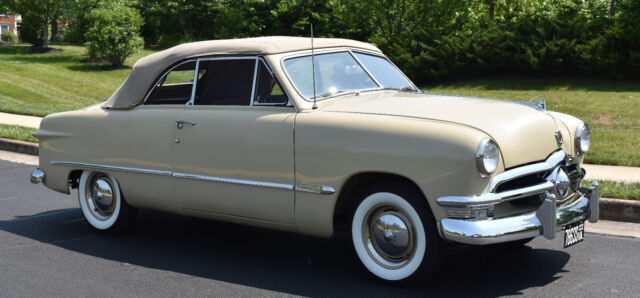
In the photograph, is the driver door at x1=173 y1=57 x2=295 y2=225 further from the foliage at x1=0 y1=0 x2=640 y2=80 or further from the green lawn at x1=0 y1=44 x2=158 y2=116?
the foliage at x1=0 y1=0 x2=640 y2=80

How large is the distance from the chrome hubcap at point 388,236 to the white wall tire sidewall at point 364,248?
0.03 m

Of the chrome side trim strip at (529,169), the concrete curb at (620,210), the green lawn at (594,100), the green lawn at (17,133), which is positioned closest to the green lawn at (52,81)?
the green lawn at (17,133)

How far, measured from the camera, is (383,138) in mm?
4852

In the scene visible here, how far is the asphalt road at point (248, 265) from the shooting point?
503 cm

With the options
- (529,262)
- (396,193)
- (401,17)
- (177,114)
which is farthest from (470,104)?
(401,17)

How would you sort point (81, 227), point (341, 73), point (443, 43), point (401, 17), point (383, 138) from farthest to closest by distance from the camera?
point (401, 17) → point (443, 43) → point (81, 227) → point (341, 73) → point (383, 138)

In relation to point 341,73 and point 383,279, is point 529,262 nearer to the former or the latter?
point 383,279

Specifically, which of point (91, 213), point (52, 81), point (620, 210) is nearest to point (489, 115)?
point (620, 210)

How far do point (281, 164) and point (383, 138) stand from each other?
88 centimetres

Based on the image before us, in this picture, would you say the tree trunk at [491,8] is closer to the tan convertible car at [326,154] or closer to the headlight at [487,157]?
the tan convertible car at [326,154]

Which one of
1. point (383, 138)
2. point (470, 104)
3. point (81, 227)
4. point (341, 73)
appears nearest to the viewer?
point (383, 138)

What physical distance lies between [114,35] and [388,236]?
2563 centimetres

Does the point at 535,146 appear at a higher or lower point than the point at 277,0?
lower

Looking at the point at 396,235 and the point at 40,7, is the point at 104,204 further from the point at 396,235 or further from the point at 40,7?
the point at 40,7
